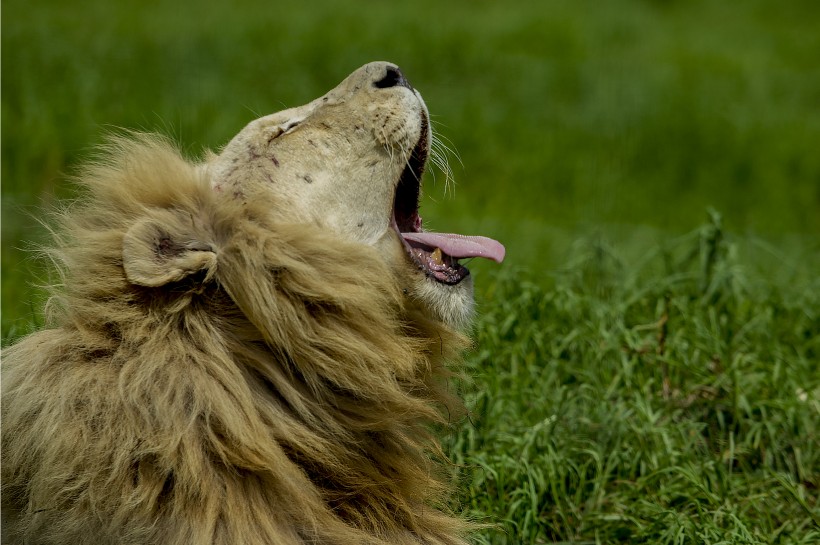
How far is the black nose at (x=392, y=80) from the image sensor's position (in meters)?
3.39

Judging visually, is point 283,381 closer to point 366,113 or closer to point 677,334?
point 366,113

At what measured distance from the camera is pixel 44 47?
9773 millimetres

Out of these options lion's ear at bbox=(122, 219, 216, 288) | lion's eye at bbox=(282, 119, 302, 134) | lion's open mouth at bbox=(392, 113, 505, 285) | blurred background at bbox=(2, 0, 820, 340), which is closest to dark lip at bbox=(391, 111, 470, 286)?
lion's open mouth at bbox=(392, 113, 505, 285)

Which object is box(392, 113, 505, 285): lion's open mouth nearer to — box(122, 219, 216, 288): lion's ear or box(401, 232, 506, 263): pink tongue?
box(401, 232, 506, 263): pink tongue

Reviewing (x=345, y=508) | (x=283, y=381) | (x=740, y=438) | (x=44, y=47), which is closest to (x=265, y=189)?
(x=283, y=381)

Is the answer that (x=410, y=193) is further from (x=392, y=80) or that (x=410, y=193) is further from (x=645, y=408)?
(x=645, y=408)

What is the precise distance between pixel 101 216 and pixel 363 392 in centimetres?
78

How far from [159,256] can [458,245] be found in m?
0.92

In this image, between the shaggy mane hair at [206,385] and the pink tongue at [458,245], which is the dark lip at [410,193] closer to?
the pink tongue at [458,245]

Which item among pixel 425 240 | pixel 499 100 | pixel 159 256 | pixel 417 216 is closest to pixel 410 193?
pixel 417 216

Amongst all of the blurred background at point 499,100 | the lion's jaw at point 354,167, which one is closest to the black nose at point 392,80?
the lion's jaw at point 354,167

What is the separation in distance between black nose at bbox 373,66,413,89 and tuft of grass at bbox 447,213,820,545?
3.55 ft

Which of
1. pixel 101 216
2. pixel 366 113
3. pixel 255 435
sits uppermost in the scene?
pixel 366 113

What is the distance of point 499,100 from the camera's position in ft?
35.8
